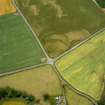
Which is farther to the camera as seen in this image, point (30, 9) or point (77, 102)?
point (30, 9)

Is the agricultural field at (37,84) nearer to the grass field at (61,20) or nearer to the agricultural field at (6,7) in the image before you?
the grass field at (61,20)

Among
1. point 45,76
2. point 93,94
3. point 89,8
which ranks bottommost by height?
point 93,94

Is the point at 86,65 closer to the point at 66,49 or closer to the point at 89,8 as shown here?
the point at 66,49

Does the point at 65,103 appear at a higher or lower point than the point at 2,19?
lower

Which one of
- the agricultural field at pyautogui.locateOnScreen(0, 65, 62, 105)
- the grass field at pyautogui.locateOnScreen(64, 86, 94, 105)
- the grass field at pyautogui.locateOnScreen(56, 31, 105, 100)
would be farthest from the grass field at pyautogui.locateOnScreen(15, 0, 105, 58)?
the grass field at pyautogui.locateOnScreen(64, 86, 94, 105)

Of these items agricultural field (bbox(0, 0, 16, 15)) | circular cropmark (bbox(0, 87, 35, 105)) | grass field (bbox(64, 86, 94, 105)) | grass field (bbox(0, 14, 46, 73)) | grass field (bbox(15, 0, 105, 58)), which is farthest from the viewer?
agricultural field (bbox(0, 0, 16, 15))

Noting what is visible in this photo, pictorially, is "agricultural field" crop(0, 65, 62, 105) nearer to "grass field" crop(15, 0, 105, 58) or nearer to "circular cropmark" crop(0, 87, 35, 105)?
"circular cropmark" crop(0, 87, 35, 105)

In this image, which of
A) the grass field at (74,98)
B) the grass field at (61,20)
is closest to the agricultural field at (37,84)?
the grass field at (74,98)

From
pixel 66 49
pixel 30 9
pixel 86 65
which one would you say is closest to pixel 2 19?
pixel 30 9
